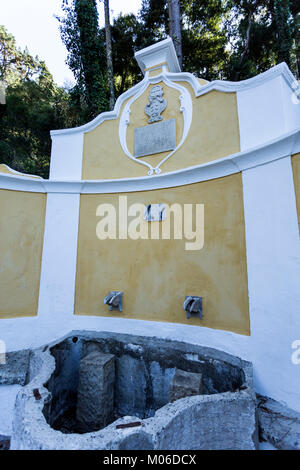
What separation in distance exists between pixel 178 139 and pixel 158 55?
1869mm

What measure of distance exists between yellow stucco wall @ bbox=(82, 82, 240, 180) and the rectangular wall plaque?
103 millimetres

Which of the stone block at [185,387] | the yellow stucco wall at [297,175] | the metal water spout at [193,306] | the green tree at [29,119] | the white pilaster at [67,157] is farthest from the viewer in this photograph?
the green tree at [29,119]

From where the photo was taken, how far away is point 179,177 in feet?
14.2

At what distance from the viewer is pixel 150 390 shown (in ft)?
13.1

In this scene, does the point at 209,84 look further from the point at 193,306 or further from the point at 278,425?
the point at 278,425

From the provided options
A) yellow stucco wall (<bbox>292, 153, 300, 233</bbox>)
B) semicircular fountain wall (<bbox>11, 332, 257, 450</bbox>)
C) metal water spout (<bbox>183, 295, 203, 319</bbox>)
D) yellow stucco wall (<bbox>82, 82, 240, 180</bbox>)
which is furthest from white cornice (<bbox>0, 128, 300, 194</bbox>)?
semicircular fountain wall (<bbox>11, 332, 257, 450</bbox>)

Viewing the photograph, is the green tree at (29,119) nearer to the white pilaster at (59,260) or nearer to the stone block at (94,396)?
the white pilaster at (59,260)

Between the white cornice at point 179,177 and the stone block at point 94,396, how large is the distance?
123 inches

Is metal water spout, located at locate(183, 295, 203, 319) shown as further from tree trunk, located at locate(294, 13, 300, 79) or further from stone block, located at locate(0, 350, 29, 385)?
tree trunk, located at locate(294, 13, 300, 79)

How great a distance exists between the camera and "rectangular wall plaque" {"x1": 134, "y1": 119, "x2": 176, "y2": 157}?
15.0 ft

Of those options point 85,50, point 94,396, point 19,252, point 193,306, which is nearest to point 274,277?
point 193,306

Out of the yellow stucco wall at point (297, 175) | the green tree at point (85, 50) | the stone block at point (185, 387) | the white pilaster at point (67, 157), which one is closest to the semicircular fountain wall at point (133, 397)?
the stone block at point (185, 387)

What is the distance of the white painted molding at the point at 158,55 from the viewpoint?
4762 millimetres
